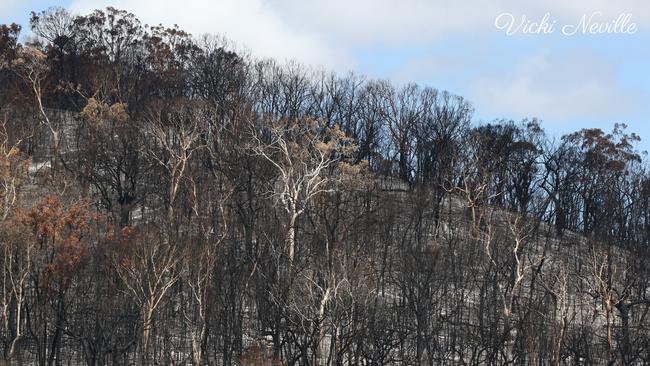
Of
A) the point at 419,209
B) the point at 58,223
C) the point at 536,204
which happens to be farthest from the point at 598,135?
the point at 58,223

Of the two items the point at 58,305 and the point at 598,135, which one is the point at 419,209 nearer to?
the point at 598,135

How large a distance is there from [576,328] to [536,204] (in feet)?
78.1

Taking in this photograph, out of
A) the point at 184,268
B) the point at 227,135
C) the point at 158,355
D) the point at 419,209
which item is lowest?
the point at 158,355

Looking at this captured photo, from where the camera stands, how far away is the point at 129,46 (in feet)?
305

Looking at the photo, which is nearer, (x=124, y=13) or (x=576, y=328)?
(x=576, y=328)

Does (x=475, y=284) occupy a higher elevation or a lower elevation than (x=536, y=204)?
lower

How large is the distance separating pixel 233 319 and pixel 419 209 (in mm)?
21582

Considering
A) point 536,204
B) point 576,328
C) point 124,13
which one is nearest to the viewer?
point 576,328

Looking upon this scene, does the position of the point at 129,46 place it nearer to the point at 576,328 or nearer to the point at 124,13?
the point at 124,13

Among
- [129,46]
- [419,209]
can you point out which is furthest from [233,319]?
[129,46]

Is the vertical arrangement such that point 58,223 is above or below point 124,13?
below

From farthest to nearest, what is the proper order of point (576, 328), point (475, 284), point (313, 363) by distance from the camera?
point (475, 284), point (576, 328), point (313, 363)

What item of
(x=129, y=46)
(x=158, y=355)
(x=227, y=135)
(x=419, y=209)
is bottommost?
(x=158, y=355)

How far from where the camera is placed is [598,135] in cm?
8788
